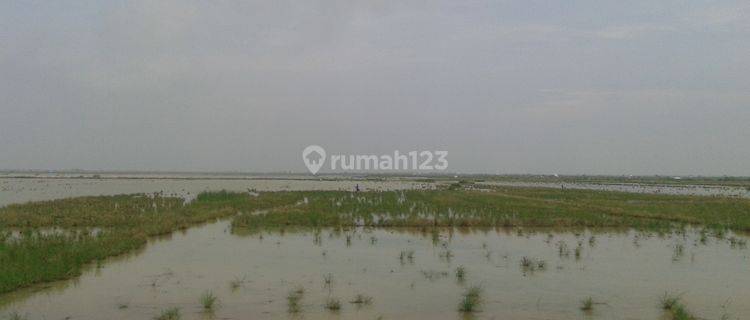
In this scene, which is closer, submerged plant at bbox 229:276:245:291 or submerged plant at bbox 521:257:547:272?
submerged plant at bbox 229:276:245:291

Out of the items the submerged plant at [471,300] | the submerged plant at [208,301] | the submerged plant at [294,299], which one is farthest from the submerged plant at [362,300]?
the submerged plant at [208,301]

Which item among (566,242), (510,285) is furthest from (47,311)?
(566,242)

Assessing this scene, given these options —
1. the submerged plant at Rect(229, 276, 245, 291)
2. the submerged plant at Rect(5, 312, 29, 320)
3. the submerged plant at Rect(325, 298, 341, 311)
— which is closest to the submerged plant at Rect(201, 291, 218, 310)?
the submerged plant at Rect(229, 276, 245, 291)

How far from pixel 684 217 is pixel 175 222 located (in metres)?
17.2

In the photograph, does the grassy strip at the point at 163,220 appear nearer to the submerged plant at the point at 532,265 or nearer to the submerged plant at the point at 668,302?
the submerged plant at the point at 532,265

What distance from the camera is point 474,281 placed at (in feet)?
29.4

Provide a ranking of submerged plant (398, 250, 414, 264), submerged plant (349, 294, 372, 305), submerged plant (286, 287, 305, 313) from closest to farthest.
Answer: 1. submerged plant (286, 287, 305, 313)
2. submerged plant (349, 294, 372, 305)
3. submerged plant (398, 250, 414, 264)

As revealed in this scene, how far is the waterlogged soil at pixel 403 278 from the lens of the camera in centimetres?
710

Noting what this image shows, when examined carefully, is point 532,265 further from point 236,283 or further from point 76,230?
point 76,230

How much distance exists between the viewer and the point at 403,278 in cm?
912

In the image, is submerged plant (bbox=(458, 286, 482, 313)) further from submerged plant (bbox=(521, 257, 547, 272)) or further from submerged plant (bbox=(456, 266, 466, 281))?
submerged plant (bbox=(521, 257, 547, 272))

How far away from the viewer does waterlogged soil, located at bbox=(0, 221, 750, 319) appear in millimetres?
7098

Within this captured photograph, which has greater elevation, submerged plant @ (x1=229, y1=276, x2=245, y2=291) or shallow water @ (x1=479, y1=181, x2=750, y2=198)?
shallow water @ (x1=479, y1=181, x2=750, y2=198)

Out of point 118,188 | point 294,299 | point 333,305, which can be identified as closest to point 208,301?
point 294,299
